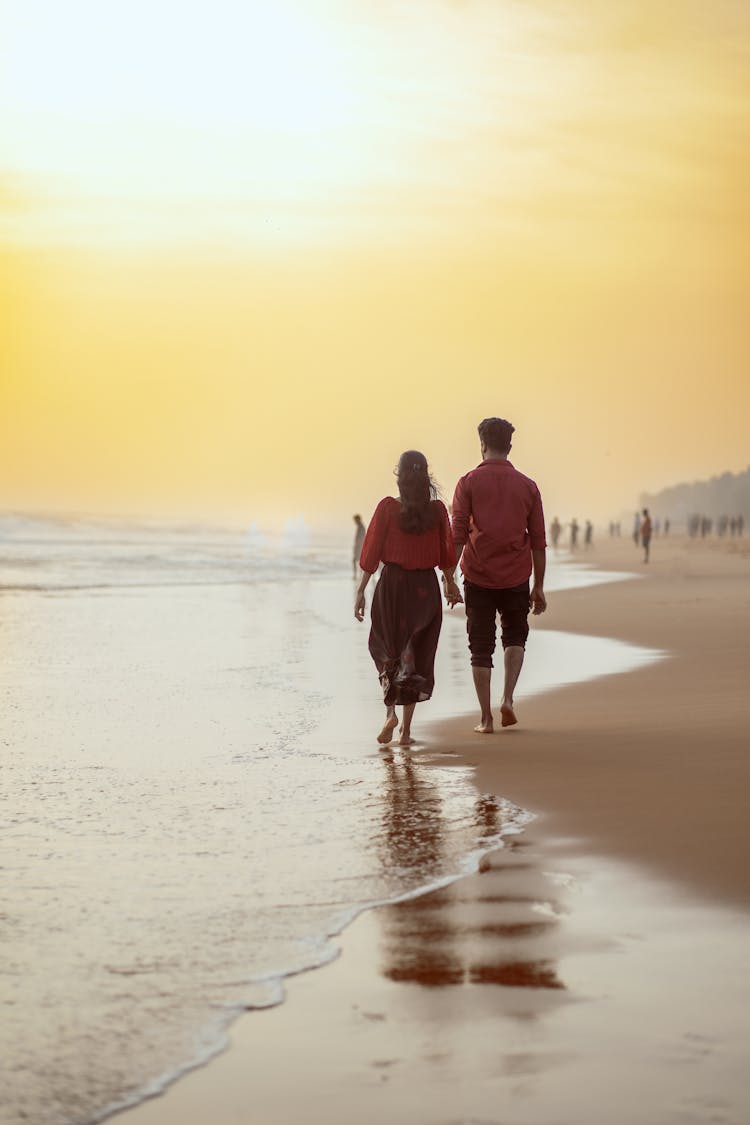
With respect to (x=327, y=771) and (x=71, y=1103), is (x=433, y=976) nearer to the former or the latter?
A: (x=71, y=1103)

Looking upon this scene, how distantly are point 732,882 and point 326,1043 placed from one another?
6.18 feet

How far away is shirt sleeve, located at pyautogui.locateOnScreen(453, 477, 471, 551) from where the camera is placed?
28.2 feet

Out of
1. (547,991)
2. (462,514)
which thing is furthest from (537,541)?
(547,991)

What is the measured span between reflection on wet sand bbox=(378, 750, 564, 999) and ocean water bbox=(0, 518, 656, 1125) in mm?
57

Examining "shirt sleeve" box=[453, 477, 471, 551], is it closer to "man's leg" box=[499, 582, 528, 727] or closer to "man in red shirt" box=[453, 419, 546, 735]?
"man in red shirt" box=[453, 419, 546, 735]

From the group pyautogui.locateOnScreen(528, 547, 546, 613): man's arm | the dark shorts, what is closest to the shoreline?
the dark shorts

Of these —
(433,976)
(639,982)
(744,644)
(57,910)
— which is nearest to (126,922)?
(57,910)

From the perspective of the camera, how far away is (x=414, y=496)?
8.29 metres

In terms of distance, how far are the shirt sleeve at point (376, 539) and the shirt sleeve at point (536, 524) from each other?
38.1 inches

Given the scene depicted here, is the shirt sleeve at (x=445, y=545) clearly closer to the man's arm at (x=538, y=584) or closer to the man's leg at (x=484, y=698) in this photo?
the man's arm at (x=538, y=584)

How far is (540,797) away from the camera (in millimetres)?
6254

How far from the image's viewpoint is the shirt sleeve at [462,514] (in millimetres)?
8594

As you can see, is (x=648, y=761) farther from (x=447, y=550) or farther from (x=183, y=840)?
(x=183, y=840)

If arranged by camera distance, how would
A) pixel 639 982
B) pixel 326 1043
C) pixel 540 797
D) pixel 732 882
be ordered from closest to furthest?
pixel 326 1043 → pixel 639 982 → pixel 732 882 → pixel 540 797
